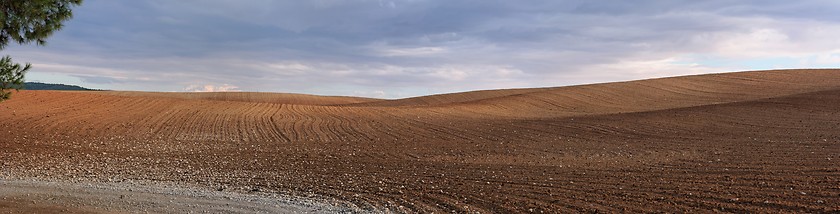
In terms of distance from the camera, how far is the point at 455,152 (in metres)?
18.0

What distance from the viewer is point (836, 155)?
48.5 ft

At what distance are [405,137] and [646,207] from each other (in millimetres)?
13176

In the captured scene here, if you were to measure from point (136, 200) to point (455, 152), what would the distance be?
963cm

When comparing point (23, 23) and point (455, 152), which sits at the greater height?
point (23, 23)

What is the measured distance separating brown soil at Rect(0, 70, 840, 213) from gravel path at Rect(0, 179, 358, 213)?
0.70 meters

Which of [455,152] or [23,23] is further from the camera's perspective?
[455,152]

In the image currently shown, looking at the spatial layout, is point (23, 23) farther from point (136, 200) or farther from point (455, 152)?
point (455, 152)

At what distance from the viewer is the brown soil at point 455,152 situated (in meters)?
Result: 10.5

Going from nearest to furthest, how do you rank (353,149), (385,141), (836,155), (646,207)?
1. (646,207)
2. (836,155)
3. (353,149)
4. (385,141)

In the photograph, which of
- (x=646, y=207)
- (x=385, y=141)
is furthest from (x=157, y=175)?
(x=646, y=207)

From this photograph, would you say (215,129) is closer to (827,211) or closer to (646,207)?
(646,207)

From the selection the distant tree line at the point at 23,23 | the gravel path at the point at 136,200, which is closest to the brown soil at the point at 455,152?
the gravel path at the point at 136,200

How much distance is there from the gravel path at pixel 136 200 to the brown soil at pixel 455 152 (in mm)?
703

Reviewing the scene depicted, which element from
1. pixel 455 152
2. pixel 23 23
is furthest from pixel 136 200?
pixel 455 152
